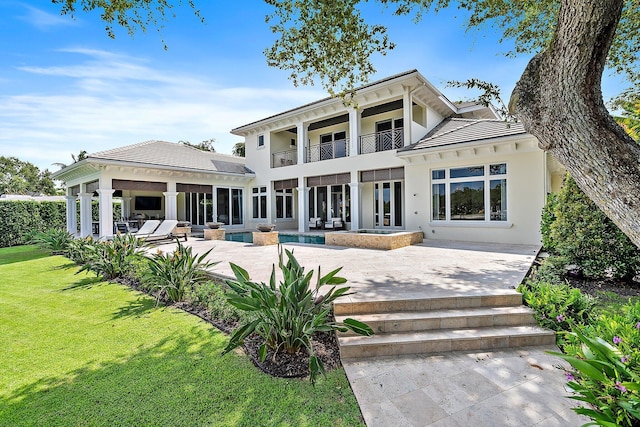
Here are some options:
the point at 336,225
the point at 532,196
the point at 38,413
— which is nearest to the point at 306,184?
the point at 336,225

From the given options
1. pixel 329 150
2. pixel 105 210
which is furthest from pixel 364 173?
pixel 105 210

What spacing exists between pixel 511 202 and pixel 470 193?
1605mm

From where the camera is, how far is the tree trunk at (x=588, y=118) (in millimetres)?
3162

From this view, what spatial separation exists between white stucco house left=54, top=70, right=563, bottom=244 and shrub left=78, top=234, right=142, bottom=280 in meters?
7.22

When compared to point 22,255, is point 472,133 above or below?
above

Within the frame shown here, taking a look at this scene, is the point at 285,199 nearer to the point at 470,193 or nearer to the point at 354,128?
the point at 354,128

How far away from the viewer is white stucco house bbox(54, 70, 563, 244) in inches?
488

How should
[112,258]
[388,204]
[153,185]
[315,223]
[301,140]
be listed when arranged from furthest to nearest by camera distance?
[315,223] < [301,140] < [388,204] < [153,185] < [112,258]

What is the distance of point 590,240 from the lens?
6.56 metres

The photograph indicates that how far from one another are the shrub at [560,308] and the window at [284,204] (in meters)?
18.6

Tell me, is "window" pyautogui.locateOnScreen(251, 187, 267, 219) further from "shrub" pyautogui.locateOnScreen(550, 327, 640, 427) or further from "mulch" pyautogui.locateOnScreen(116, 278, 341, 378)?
"shrub" pyautogui.locateOnScreen(550, 327, 640, 427)

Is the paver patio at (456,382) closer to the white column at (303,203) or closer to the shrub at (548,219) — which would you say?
the shrub at (548,219)

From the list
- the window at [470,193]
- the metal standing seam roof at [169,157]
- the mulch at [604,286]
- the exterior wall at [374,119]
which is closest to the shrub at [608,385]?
the mulch at [604,286]

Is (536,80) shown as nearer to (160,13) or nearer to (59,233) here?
(160,13)
